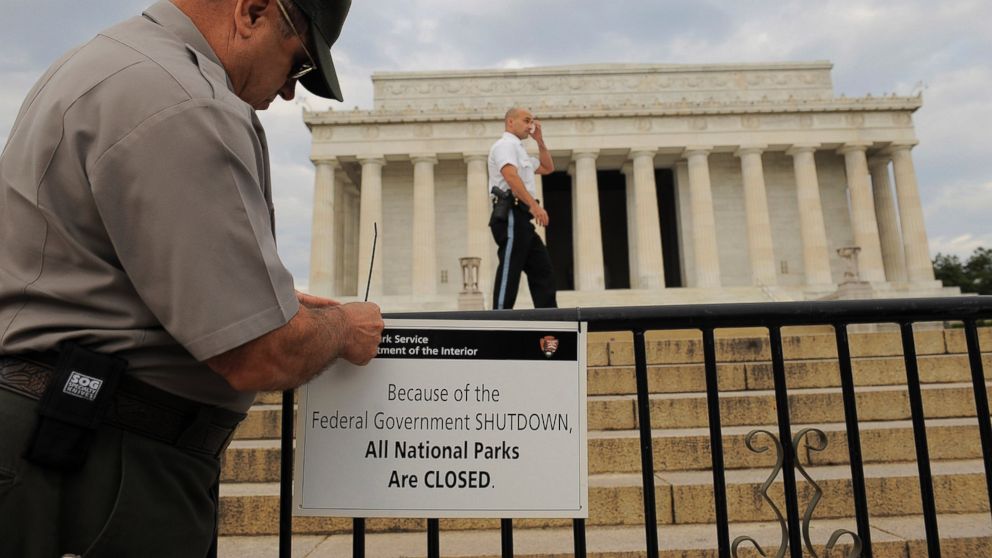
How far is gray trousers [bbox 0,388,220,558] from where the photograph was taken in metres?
1.51

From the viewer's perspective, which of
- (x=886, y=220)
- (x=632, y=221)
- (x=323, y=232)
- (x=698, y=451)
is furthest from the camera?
(x=886, y=220)

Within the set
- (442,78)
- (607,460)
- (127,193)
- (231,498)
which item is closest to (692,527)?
(607,460)

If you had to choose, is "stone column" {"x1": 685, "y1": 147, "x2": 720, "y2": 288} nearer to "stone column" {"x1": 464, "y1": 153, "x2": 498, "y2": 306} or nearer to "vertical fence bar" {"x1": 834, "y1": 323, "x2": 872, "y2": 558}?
"stone column" {"x1": 464, "y1": 153, "x2": 498, "y2": 306}

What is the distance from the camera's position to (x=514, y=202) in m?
8.80

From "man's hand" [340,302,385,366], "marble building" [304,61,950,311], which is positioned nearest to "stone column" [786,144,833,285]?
"marble building" [304,61,950,311]

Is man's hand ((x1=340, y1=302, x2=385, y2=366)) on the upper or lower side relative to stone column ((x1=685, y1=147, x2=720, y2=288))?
lower

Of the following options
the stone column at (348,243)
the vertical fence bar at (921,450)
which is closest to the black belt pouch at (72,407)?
the vertical fence bar at (921,450)

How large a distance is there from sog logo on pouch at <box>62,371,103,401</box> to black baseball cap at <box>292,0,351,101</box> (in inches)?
41.6

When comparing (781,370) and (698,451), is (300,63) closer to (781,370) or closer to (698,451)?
(781,370)

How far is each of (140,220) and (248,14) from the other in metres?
0.73

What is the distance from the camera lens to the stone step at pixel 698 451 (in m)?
5.52

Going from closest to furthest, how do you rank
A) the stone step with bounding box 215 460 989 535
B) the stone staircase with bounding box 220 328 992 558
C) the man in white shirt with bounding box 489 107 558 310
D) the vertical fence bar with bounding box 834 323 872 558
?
the vertical fence bar with bounding box 834 323 872 558
the stone staircase with bounding box 220 328 992 558
the stone step with bounding box 215 460 989 535
the man in white shirt with bounding box 489 107 558 310

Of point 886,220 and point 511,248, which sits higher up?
point 886,220

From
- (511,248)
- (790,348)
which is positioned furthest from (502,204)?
(790,348)
